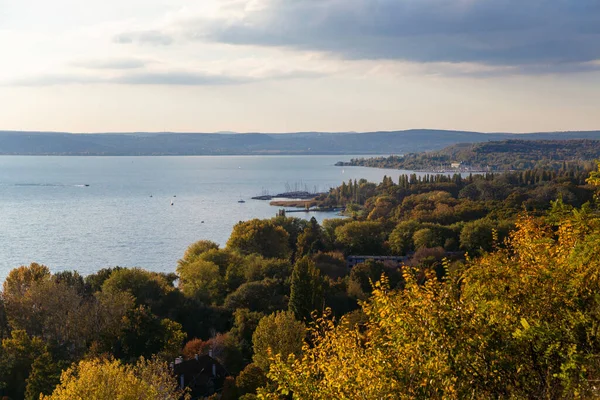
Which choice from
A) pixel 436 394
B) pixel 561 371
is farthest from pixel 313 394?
pixel 561 371

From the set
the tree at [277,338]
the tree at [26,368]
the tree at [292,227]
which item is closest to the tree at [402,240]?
the tree at [292,227]

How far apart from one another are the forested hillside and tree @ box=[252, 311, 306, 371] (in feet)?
0.15

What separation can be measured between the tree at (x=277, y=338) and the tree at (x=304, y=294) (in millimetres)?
4160

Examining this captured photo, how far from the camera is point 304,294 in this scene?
910 inches

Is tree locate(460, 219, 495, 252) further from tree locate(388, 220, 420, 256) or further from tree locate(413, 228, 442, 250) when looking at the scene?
tree locate(388, 220, 420, 256)

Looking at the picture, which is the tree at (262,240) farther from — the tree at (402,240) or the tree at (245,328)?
the tree at (245,328)

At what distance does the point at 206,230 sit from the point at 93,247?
1375cm

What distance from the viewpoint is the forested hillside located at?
618cm

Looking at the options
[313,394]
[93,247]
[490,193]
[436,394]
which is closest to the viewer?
[436,394]

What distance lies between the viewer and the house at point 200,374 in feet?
56.1

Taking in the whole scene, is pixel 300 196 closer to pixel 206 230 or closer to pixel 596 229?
pixel 206 230

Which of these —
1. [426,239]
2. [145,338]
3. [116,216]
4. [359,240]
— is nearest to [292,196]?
[116,216]

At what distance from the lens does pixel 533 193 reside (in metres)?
61.0

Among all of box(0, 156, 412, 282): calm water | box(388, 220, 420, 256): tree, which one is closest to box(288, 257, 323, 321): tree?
box(388, 220, 420, 256): tree
